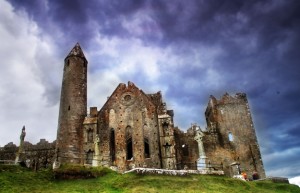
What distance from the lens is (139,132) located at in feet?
129

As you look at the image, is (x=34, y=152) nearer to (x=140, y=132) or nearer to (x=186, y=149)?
(x=140, y=132)

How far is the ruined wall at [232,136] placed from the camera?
41656 mm

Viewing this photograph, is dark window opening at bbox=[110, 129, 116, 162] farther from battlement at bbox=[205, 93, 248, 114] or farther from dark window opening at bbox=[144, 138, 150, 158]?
battlement at bbox=[205, 93, 248, 114]

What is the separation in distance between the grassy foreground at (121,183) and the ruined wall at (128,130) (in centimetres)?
997

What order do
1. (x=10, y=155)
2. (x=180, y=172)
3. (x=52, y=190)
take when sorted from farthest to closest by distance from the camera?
(x=10, y=155) < (x=180, y=172) < (x=52, y=190)

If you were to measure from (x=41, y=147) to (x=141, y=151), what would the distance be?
18.2 m

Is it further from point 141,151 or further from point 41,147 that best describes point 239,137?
point 41,147

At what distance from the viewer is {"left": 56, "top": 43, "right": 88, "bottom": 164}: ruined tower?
37.4m

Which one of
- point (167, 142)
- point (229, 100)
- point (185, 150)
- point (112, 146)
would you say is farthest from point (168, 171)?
point (229, 100)

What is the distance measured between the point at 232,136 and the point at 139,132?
513 inches

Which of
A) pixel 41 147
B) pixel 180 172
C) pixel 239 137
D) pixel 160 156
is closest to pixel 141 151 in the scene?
pixel 160 156

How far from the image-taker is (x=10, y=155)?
1898 inches

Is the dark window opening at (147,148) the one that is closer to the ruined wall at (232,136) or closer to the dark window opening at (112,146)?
the dark window opening at (112,146)

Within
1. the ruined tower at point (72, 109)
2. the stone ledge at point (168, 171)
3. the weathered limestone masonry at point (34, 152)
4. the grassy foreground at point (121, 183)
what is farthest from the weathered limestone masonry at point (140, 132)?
the weathered limestone masonry at point (34, 152)
